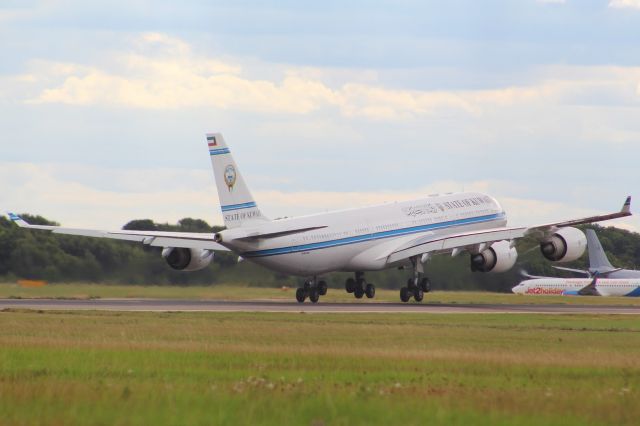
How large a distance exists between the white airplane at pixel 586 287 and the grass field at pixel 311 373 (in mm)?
54034

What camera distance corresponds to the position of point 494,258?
6475 cm

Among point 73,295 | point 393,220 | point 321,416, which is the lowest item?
point 321,416

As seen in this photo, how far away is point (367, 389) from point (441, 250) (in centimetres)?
4498

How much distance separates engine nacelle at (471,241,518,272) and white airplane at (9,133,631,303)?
0.05 meters

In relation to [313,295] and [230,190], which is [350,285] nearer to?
[313,295]

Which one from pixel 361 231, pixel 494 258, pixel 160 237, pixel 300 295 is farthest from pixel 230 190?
pixel 494 258

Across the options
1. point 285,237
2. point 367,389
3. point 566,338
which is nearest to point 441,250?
point 285,237

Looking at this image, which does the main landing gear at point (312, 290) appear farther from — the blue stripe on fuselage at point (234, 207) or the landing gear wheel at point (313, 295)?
the blue stripe on fuselage at point (234, 207)

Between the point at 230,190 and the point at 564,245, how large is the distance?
58.8 ft

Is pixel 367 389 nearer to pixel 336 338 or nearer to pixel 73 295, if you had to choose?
pixel 336 338

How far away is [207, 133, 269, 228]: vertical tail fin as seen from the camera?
58906 mm

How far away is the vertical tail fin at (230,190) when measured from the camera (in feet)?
193

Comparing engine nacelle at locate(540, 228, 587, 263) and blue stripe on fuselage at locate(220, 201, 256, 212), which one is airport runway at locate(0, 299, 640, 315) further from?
blue stripe on fuselage at locate(220, 201, 256, 212)

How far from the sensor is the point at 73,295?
206 feet
